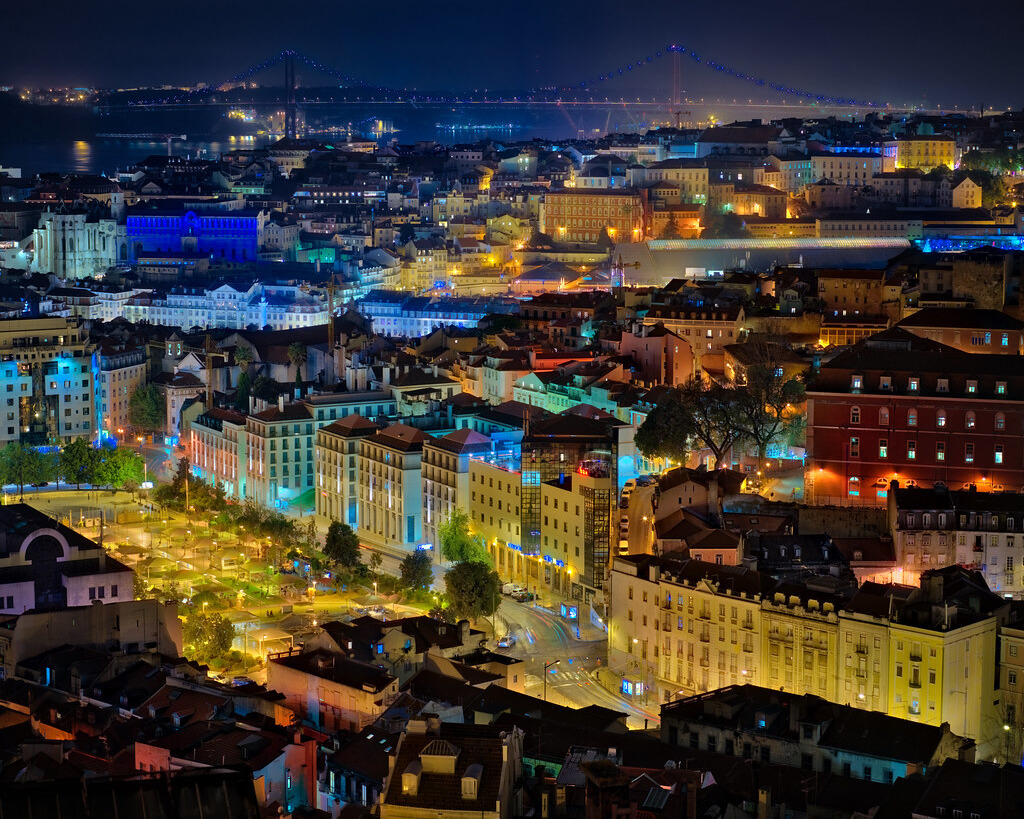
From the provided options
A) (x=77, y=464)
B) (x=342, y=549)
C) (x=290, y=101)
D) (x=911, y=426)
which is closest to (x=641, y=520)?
(x=911, y=426)

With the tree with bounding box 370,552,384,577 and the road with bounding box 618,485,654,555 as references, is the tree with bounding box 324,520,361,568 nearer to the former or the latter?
the tree with bounding box 370,552,384,577

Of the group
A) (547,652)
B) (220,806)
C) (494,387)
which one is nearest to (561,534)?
(547,652)

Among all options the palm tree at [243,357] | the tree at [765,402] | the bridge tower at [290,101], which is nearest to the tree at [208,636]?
the tree at [765,402]

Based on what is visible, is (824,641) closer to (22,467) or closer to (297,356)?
(22,467)

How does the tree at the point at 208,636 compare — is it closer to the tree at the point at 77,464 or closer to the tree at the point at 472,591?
the tree at the point at 472,591

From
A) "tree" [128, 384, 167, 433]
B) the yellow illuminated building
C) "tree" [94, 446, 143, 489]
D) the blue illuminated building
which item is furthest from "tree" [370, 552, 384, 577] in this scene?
the blue illuminated building

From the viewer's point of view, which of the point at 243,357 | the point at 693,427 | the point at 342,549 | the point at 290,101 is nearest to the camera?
the point at 342,549
